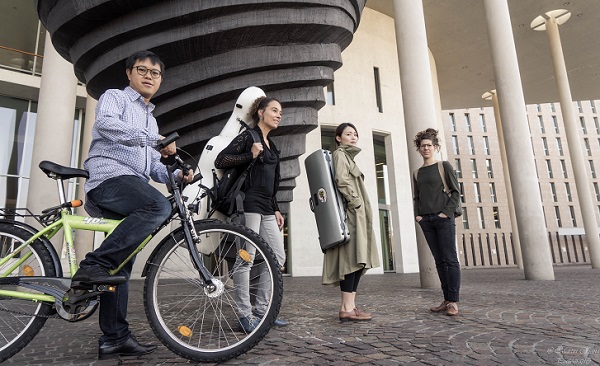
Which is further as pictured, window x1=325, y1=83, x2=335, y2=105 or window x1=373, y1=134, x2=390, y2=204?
window x1=373, y1=134, x2=390, y2=204

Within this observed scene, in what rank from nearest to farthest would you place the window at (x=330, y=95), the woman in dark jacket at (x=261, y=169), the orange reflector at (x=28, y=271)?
1. the orange reflector at (x=28, y=271)
2. the woman in dark jacket at (x=261, y=169)
3. the window at (x=330, y=95)

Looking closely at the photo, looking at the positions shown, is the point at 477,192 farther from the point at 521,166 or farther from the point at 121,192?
the point at 121,192

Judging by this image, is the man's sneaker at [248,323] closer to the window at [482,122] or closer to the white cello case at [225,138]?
the white cello case at [225,138]

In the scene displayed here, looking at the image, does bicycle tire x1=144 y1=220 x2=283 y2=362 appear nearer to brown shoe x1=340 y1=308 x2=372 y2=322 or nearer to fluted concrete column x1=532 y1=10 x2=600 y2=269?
brown shoe x1=340 y1=308 x2=372 y2=322

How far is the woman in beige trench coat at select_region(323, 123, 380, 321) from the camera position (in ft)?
11.4

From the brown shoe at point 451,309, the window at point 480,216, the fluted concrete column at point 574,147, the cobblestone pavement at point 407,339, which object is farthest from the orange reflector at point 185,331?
the window at point 480,216

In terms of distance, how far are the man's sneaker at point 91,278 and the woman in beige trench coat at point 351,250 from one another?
1.97 metres

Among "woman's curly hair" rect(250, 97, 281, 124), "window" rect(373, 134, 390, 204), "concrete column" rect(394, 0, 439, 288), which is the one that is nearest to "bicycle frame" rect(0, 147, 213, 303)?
"woman's curly hair" rect(250, 97, 281, 124)

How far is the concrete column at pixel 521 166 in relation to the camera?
26.4 ft

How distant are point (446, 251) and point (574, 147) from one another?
16091 mm

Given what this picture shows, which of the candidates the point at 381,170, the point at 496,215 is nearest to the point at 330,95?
the point at 381,170

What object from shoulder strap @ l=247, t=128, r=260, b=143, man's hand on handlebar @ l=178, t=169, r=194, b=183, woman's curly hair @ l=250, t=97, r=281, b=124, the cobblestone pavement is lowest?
the cobblestone pavement

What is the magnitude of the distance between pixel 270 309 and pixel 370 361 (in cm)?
62

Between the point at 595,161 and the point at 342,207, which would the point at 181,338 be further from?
the point at 595,161
